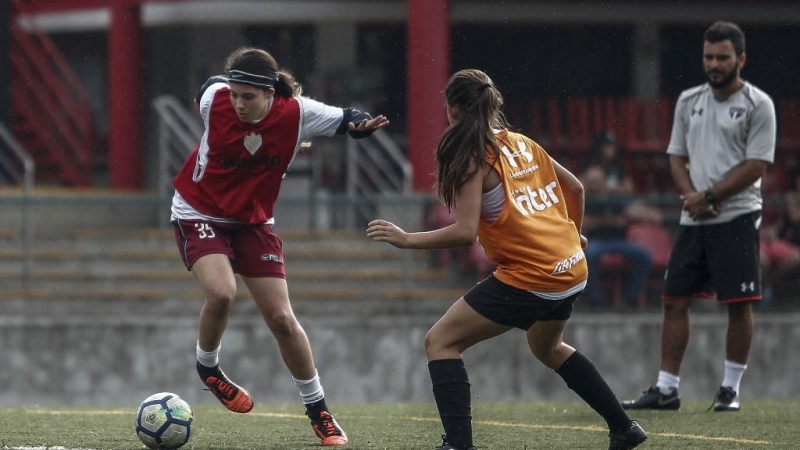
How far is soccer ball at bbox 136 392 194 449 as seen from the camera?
6.53 metres

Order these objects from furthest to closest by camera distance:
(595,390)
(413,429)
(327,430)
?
1. (413,429)
2. (327,430)
3. (595,390)

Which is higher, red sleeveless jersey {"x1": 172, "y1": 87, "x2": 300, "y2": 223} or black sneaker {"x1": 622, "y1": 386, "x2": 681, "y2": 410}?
red sleeveless jersey {"x1": 172, "y1": 87, "x2": 300, "y2": 223}

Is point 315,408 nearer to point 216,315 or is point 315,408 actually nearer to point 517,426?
point 216,315

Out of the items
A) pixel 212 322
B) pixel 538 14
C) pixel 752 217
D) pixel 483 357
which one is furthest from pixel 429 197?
pixel 538 14

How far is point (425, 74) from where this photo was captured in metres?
16.0

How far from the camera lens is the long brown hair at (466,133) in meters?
6.00

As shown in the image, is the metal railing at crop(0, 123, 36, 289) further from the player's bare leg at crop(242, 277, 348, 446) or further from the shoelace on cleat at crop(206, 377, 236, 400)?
the player's bare leg at crop(242, 277, 348, 446)

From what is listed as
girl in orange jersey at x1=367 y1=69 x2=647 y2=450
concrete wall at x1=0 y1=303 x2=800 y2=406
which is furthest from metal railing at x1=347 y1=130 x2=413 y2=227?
girl in orange jersey at x1=367 y1=69 x2=647 y2=450

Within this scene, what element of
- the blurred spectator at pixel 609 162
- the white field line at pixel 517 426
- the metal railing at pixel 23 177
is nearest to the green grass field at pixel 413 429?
the white field line at pixel 517 426

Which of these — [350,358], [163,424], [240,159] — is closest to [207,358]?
[163,424]

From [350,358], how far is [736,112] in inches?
195

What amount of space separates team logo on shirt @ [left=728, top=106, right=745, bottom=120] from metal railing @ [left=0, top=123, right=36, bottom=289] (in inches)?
262

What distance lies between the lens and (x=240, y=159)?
721 cm

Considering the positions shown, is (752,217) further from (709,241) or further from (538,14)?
(538,14)
